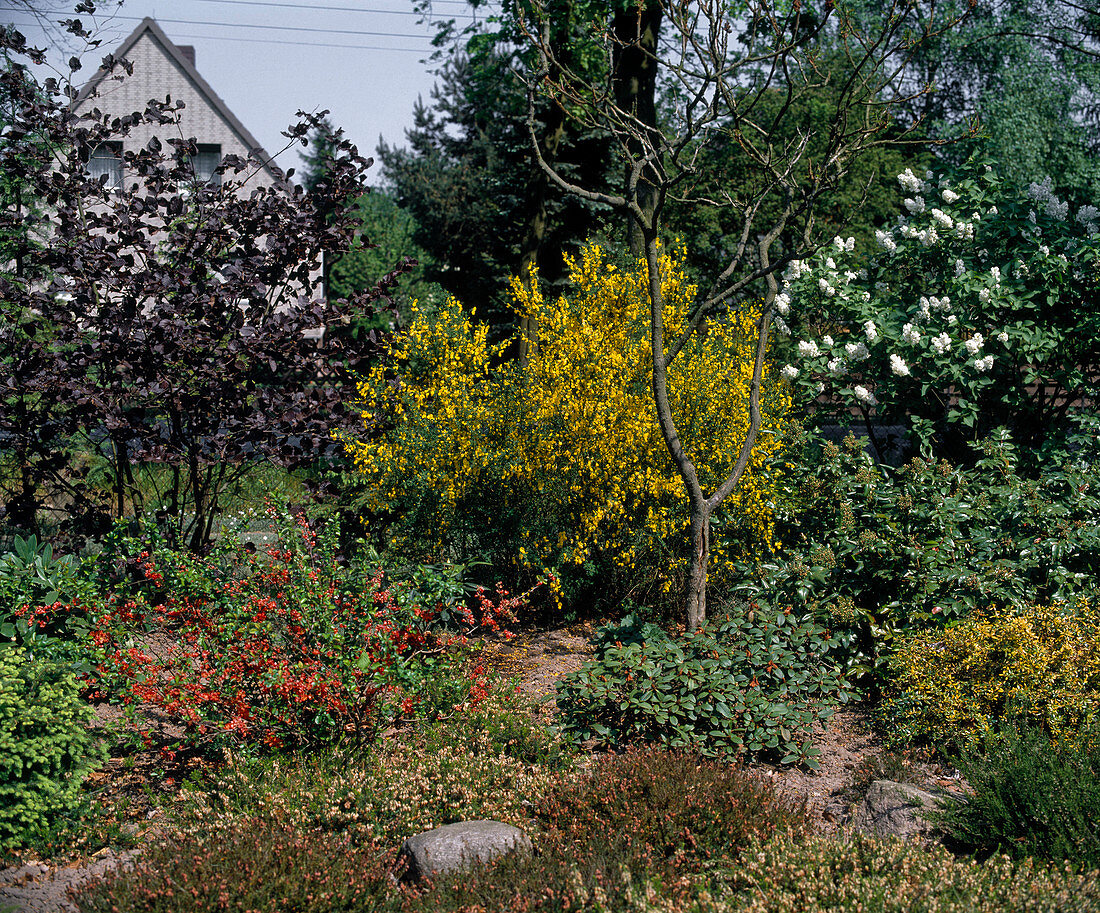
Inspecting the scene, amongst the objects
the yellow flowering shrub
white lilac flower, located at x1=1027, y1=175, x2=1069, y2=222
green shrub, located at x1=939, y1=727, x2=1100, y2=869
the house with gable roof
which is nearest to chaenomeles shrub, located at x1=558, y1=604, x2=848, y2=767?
green shrub, located at x1=939, y1=727, x2=1100, y2=869

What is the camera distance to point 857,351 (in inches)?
271

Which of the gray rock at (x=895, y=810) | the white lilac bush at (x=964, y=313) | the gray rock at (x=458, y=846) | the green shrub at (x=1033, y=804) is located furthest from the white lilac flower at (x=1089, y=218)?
the gray rock at (x=458, y=846)

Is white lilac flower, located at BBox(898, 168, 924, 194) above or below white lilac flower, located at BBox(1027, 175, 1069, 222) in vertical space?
Result: above

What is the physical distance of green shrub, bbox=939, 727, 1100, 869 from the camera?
10.7 ft

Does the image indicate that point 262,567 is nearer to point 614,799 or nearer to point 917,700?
point 614,799

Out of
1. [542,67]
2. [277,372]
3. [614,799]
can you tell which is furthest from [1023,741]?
[277,372]

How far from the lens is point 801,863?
3.07m

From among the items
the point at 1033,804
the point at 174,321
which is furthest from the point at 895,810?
the point at 174,321

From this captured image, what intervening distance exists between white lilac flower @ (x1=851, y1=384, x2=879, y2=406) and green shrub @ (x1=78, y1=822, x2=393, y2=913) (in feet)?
16.6

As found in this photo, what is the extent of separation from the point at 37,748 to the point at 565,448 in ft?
11.7

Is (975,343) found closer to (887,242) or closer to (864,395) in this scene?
(864,395)

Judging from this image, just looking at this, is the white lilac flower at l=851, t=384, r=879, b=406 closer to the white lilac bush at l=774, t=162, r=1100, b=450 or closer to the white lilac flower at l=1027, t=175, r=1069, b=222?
the white lilac bush at l=774, t=162, r=1100, b=450

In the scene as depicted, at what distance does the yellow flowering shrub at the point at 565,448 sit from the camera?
610 cm

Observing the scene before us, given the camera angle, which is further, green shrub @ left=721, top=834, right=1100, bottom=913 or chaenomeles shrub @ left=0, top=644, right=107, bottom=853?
chaenomeles shrub @ left=0, top=644, right=107, bottom=853
